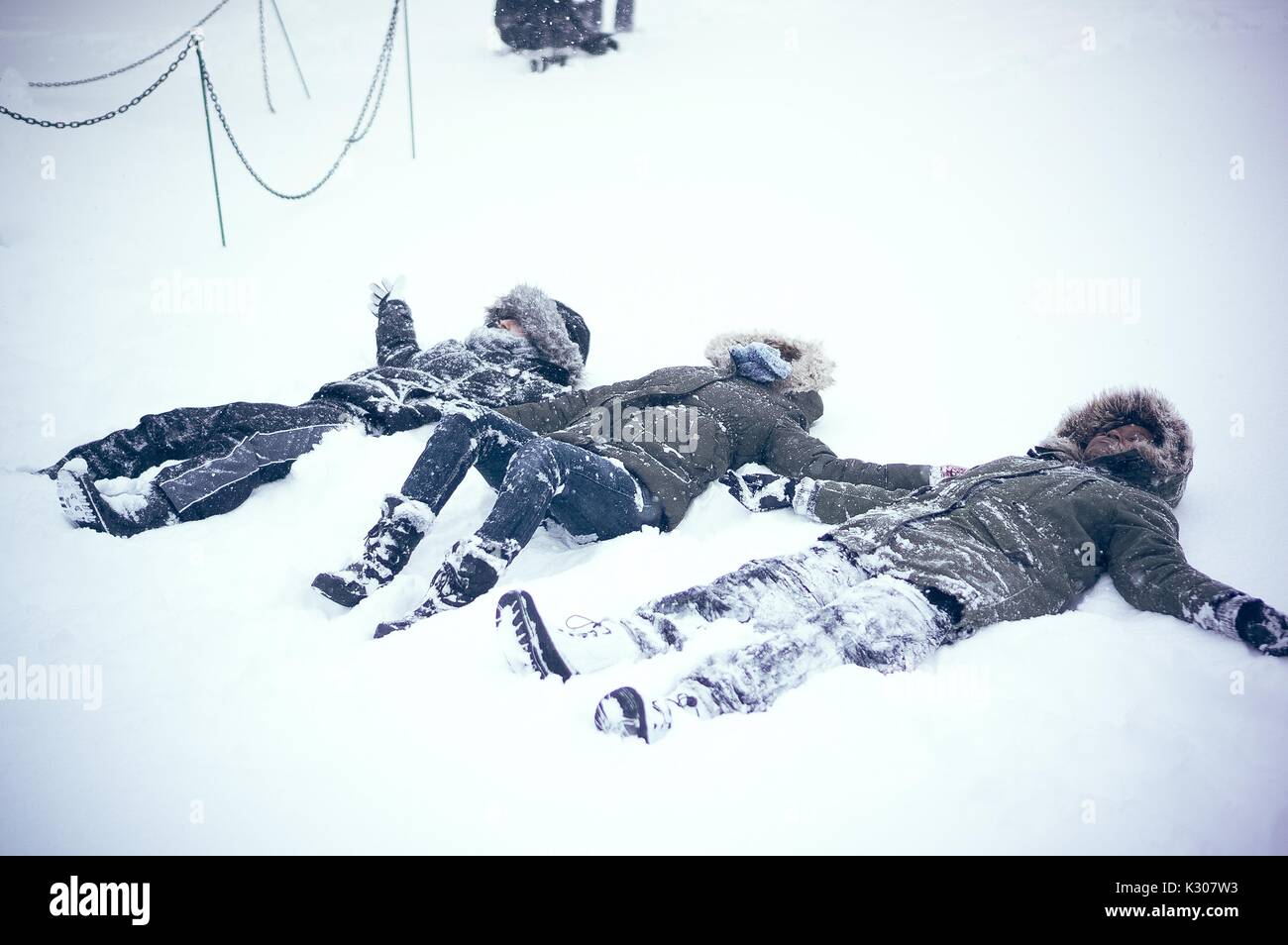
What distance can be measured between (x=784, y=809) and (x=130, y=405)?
3.61 metres

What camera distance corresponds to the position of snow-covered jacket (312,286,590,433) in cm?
358

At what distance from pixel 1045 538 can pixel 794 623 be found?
0.90 metres

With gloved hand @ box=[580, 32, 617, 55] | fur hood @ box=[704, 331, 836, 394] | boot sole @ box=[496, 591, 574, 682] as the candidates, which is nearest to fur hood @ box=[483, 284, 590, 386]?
fur hood @ box=[704, 331, 836, 394]

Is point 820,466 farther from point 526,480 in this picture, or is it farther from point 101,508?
point 101,508

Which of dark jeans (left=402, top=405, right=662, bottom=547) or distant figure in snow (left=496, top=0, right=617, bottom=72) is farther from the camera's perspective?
distant figure in snow (left=496, top=0, right=617, bottom=72)

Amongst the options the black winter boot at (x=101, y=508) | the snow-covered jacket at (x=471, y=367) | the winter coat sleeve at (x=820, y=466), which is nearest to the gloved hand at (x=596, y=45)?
the snow-covered jacket at (x=471, y=367)

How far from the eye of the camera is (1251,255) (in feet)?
15.5

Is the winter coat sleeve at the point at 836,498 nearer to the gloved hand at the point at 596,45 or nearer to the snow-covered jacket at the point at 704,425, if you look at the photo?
the snow-covered jacket at the point at 704,425

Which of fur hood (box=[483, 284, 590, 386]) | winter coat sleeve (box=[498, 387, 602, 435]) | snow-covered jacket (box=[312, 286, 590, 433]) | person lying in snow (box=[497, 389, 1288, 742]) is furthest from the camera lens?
fur hood (box=[483, 284, 590, 386])

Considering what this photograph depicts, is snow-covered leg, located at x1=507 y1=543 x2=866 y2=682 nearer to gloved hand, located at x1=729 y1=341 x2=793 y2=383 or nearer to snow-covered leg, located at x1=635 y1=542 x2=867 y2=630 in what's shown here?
snow-covered leg, located at x1=635 y1=542 x2=867 y2=630

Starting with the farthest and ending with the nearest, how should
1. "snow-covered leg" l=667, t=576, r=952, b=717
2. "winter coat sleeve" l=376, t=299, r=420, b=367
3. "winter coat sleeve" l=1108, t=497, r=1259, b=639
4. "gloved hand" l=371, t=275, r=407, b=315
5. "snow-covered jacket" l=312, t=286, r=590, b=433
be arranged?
"gloved hand" l=371, t=275, r=407, b=315
"winter coat sleeve" l=376, t=299, r=420, b=367
"snow-covered jacket" l=312, t=286, r=590, b=433
"winter coat sleeve" l=1108, t=497, r=1259, b=639
"snow-covered leg" l=667, t=576, r=952, b=717

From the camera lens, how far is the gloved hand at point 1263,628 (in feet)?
6.95

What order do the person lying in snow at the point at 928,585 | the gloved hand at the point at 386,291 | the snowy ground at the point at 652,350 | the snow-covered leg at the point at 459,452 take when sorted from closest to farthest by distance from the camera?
the snowy ground at the point at 652,350, the person lying in snow at the point at 928,585, the snow-covered leg at the point at 459,452, the gloved hand at the point at 386,291

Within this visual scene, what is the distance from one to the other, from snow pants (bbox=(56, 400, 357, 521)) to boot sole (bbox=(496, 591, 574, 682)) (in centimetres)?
163
